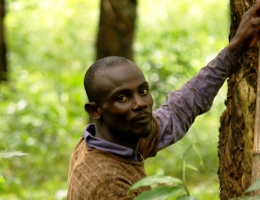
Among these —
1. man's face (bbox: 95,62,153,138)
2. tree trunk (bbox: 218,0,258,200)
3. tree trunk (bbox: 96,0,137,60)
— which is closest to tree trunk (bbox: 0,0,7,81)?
tree trunk (bbox: 96,0,137,60)

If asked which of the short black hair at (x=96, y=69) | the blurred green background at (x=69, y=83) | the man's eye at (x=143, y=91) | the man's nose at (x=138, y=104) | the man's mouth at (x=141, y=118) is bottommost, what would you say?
the blurred green background at (x=69, y=83)

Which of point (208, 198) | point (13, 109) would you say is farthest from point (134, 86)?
point (13, 109)

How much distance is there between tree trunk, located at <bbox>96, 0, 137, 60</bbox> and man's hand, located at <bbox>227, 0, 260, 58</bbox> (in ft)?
13.9

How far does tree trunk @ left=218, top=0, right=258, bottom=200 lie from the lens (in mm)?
2947

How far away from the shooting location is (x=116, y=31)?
7.04 m

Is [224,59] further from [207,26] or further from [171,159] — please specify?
[207,26]

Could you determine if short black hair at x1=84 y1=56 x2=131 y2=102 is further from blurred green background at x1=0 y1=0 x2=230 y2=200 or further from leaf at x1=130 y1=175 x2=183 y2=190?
blurred green background at x1=0 y1=0 x2=230 y2=200

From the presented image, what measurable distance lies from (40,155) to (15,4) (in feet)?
18.0

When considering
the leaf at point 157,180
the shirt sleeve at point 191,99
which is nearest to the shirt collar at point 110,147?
the shirt sleeve at point 191,99

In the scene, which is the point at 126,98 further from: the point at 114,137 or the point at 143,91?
the point at 114,137

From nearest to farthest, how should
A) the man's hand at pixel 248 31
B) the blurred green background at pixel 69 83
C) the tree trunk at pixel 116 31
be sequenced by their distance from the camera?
the man's hand at pixel 248 31
the blurred green background at pixel 69 83
the tree trunk at pixel 116 31

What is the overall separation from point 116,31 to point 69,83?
1.53 meters

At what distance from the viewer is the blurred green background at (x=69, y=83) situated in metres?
6.83

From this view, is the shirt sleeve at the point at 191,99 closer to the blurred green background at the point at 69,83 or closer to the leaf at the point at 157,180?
the leaf at the point at 157,180
